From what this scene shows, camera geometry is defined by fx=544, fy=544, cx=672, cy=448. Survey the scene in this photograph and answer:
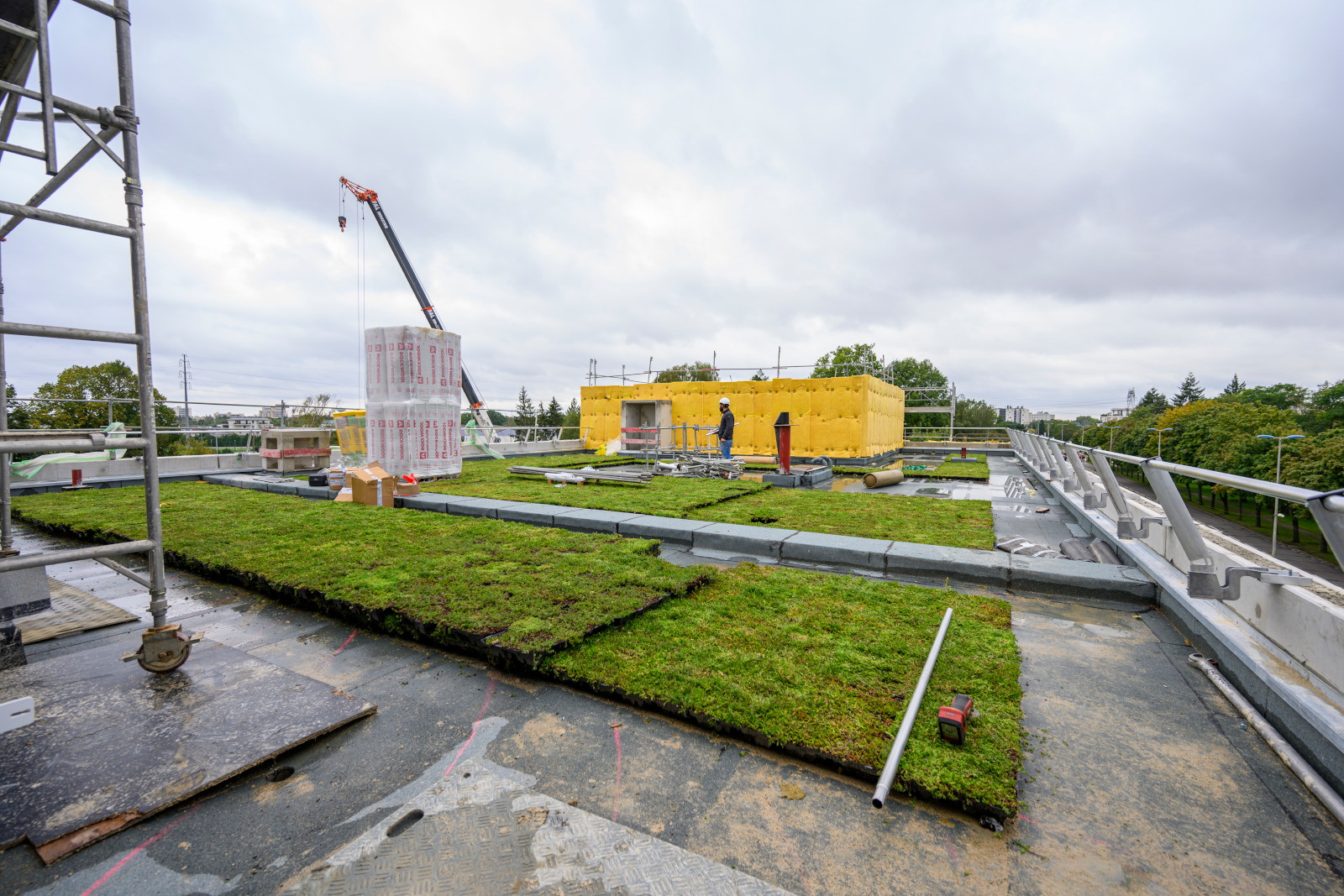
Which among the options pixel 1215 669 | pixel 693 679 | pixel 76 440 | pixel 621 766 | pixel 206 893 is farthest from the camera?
pixel 1215 669

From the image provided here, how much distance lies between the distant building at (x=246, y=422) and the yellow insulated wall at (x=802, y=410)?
11.4m

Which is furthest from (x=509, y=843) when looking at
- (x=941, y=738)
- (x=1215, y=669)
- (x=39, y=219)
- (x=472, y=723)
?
(x=1215, y=669)

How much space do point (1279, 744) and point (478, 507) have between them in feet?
25.6

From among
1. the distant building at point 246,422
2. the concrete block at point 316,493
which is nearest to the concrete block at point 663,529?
the concrete block at point 316,493

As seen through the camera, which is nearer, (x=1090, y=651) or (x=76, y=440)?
(x=76, y=440)

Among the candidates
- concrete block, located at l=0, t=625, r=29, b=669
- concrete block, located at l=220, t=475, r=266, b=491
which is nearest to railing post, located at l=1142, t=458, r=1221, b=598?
concrete block, located at l=0, t=625, r=29, b=669

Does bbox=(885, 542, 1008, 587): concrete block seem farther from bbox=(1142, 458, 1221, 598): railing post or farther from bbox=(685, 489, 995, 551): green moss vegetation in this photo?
bbox=(1142, 458, 1221, 598): railing post

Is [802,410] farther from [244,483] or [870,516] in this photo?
[244,483]

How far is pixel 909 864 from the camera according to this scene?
5.90ft

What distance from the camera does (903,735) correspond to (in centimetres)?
226

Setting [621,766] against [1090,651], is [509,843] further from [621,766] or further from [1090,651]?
[1090,651]

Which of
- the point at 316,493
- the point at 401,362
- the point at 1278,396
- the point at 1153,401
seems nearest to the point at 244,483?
the point at 316,493

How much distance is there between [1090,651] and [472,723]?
372 cm

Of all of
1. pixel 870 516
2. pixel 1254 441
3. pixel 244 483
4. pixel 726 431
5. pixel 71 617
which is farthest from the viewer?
pixel 1254 441
